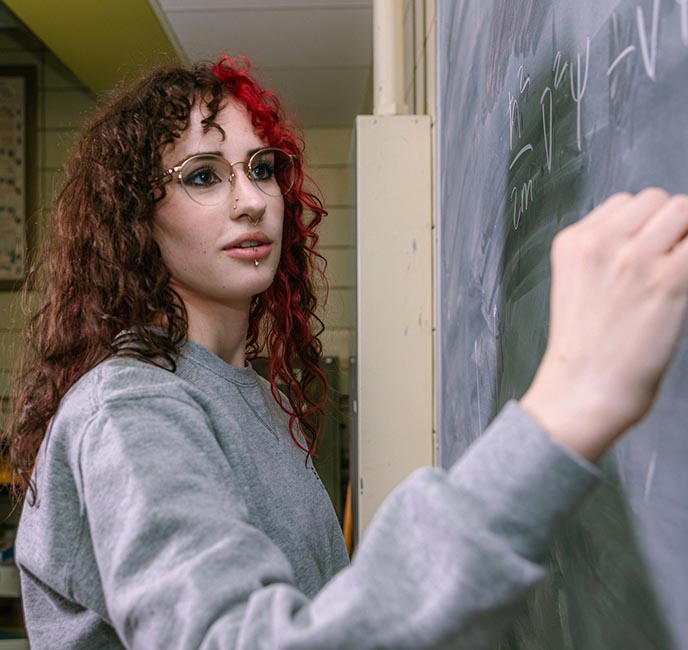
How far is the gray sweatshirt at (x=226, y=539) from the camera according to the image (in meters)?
0.43

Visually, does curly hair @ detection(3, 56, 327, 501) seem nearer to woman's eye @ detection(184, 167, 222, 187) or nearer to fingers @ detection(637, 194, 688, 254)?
woman's eye @ detection(184, 167, 222, 187)

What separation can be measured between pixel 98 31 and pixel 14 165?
1.07 meters

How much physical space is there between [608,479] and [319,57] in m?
3.07

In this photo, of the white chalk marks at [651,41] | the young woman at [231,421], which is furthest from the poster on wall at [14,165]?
the white chalk marks at [651,41]

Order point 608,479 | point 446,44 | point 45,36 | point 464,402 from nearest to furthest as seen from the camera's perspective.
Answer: point 608,479 → point 464,402 → point 446,44 → point 45,36

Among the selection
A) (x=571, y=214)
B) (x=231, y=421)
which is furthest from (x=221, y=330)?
(x=571, y=214)

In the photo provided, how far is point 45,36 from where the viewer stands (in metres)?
3.33

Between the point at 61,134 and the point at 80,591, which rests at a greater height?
the point at 61,134

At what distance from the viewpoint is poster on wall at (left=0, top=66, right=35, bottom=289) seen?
393 cm

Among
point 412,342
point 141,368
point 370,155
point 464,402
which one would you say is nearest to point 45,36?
point 370,155

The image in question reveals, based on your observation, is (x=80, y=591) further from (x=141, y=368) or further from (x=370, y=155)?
(x=370, y=155)

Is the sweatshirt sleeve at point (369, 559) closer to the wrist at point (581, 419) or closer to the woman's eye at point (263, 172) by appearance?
the wrist at point (581, 419)

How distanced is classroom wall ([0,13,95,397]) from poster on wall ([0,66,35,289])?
0.19 feet

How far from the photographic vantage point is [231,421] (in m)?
0.78
